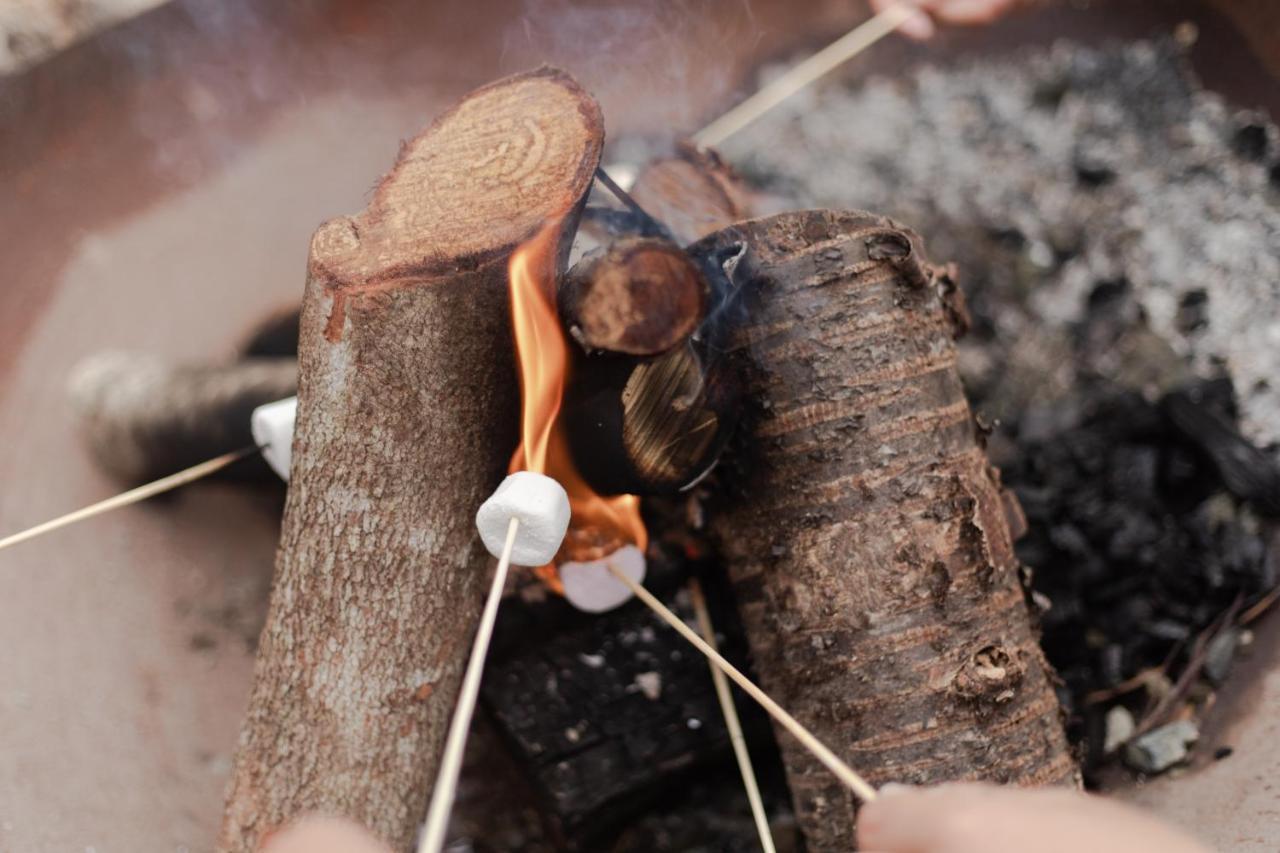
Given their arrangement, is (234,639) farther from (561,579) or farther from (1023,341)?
(1023,341)

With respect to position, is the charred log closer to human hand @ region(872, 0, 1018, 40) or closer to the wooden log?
the wooden log

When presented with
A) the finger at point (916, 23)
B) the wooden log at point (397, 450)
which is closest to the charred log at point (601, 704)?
the wooden log at point (397, 450)

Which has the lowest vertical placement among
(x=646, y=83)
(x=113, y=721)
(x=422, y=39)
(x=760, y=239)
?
(x=113, y=721)

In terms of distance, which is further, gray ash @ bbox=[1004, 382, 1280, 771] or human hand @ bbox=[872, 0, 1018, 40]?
human hand @ bbox=[872, 0, 1018, 40]

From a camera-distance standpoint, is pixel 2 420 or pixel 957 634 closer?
pixel 957 634

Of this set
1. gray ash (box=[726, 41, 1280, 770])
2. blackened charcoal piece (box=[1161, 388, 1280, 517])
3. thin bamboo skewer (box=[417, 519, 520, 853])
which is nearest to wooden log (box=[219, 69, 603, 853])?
thin bamboo skewer (box=[417, 519, 520, 853])

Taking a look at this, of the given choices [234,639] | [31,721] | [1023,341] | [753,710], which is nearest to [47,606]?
[31,721]
